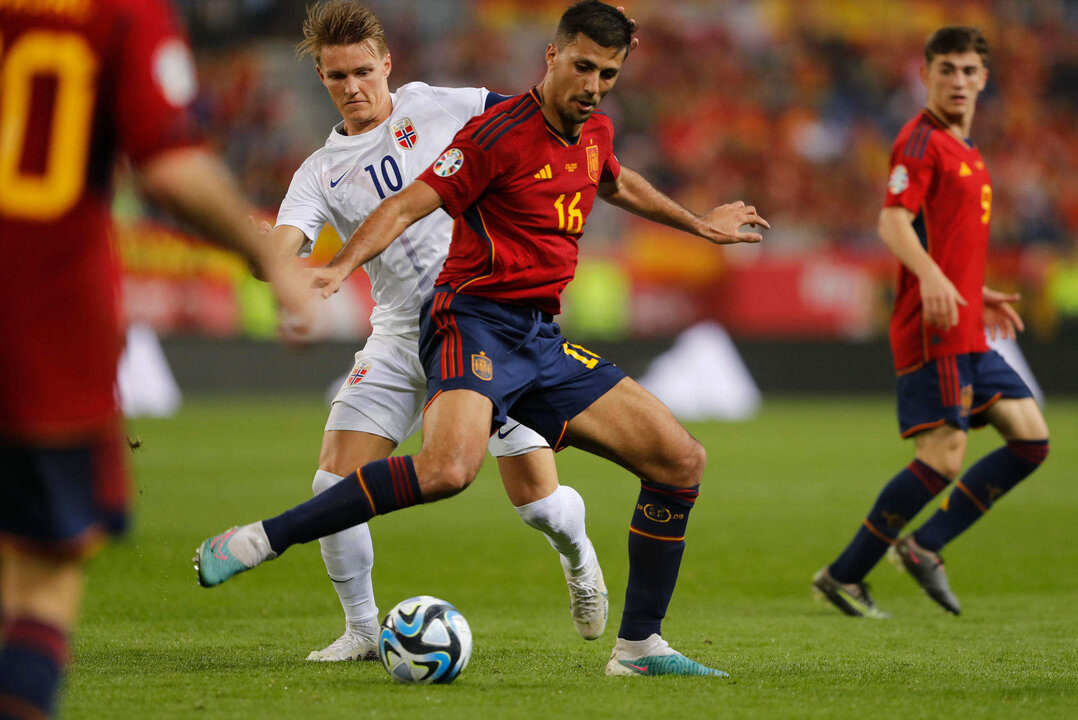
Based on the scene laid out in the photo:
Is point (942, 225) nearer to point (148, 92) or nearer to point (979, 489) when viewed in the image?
point (979, 489)

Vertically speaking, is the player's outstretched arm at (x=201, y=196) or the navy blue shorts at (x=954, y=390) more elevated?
the player's outstretched arm at (x=201, y=196)

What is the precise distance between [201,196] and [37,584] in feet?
2.62

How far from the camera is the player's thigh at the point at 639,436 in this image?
4.34m

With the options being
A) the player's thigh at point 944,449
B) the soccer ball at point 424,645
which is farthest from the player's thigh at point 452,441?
the player's thigh at point 944,449

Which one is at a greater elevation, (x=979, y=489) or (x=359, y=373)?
(x=359, y=373)

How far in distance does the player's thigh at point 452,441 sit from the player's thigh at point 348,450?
664 millimetres

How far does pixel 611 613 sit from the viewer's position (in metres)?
6.07

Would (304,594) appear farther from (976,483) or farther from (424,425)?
(976,483)

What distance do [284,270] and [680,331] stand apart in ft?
55.9

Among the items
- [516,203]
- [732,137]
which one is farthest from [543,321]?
[732,137]

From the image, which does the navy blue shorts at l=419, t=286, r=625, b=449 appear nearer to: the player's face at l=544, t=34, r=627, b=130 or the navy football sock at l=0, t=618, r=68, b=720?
the player's face at l=544, t=34, r=627, b=130

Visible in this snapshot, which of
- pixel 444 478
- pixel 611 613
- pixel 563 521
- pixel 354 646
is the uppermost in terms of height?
pixel 444 478

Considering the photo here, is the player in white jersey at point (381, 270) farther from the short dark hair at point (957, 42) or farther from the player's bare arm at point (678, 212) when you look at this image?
the short dark hair at point (957, 42)

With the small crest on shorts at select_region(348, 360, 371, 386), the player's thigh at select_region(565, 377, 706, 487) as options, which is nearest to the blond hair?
the small crest on shorts at select_region(348, 360, 371, 386)
